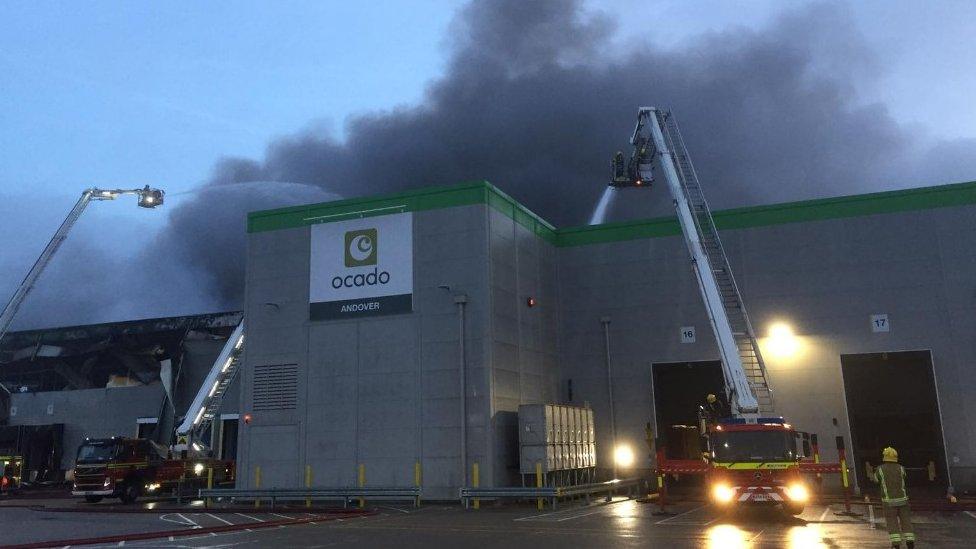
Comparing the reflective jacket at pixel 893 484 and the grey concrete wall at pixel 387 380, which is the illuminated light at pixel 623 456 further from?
the reflective jacket at pixel 893 484

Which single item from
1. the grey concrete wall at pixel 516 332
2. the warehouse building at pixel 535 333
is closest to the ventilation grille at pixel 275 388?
the warehouse building at pixel 535 333

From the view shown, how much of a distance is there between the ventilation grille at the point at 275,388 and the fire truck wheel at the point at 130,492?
675cm

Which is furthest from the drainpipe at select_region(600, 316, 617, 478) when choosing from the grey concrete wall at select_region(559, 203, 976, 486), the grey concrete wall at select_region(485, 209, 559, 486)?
the grey concrete wall at select_region(485, 209, 559, 486)

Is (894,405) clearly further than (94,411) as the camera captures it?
No

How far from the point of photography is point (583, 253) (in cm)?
3747

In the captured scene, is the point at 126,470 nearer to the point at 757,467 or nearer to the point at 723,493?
the point at 723,493

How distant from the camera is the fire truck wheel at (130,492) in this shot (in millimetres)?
33219

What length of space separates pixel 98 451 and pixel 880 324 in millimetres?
34490

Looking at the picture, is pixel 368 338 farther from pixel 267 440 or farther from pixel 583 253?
pixel 583 253

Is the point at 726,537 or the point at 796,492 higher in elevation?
the point at 796,492

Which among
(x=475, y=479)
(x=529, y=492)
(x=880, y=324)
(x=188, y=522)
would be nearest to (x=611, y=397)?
(x=475, y=479)

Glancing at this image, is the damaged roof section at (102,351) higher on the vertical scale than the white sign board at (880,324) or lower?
higher

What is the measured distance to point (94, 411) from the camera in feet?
175

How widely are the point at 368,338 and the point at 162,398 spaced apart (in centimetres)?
2717
